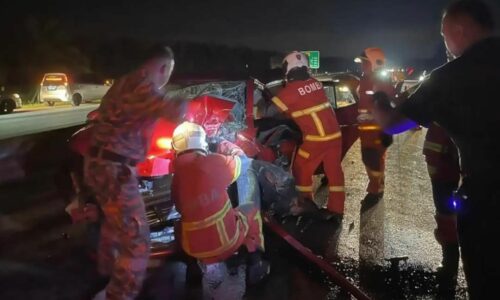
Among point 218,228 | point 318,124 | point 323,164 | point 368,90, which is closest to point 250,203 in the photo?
Result: point 218,228

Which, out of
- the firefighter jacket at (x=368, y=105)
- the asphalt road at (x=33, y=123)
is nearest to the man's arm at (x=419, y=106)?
the firefighter jacket at (x=368, y=105)

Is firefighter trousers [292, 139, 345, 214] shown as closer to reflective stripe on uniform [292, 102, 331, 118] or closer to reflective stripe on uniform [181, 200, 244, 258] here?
reflective stripe on uniform [292, 102, 331, 118]

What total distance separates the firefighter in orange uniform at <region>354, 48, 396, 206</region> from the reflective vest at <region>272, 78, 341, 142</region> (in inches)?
38.3

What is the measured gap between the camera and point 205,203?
10.5 ft

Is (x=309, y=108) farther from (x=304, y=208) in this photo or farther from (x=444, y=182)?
(x=444, y=182)

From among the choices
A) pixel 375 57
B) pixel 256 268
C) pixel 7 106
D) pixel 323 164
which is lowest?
pixel 256 268

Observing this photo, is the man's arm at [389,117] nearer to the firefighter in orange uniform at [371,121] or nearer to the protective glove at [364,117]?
the firefighter in orange uniform at [371,121]

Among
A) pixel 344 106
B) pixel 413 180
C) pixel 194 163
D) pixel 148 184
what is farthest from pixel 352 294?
pixel 413 180

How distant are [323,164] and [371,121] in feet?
3.94

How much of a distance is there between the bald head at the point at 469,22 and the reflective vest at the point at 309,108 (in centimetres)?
310

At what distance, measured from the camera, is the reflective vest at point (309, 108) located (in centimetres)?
528

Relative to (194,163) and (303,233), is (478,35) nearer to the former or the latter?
(194,163)

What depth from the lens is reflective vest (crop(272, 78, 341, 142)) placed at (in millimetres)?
5277

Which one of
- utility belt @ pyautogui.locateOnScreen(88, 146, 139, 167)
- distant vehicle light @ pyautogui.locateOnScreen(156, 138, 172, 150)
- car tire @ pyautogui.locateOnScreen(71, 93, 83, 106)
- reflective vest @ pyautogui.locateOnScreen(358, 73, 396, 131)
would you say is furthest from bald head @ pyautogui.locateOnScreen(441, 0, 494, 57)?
car tire @ pyautogui.locateOnScreen(71, 93, 83, 106)
